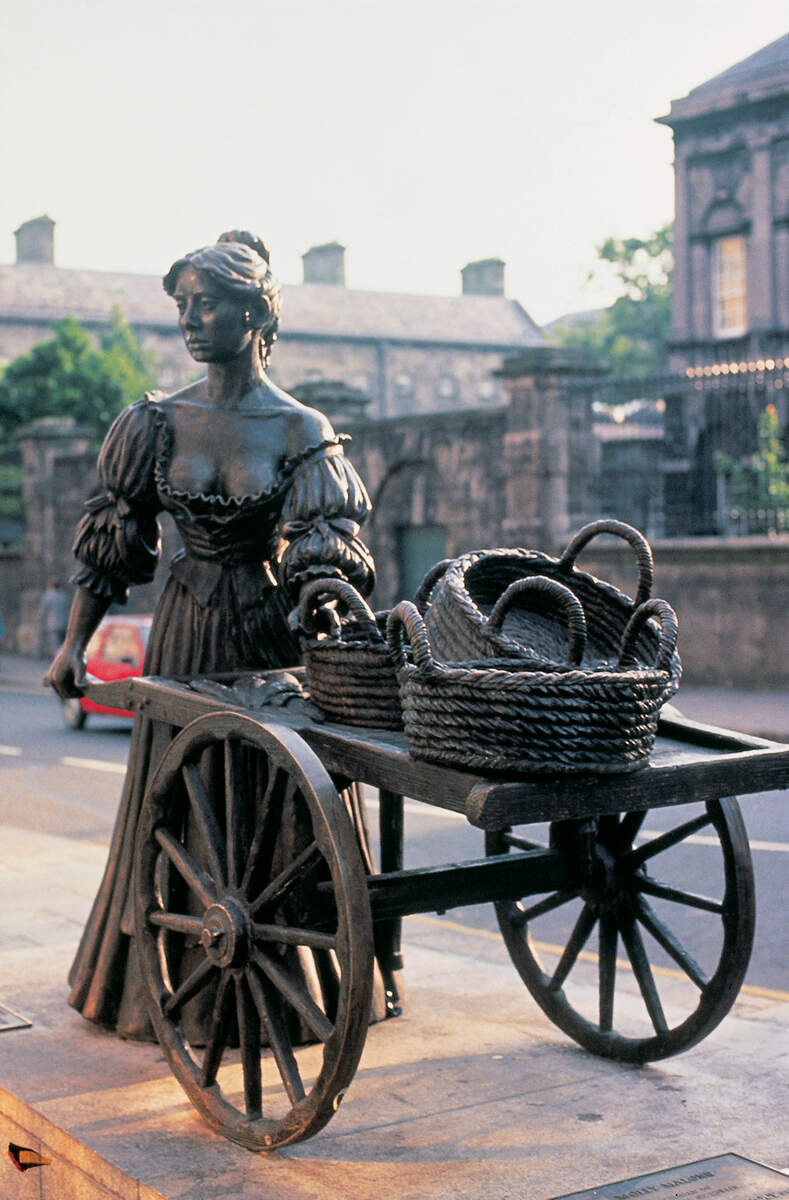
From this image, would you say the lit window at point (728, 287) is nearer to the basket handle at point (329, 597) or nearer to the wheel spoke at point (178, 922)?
the basket handle at point (329, 597)

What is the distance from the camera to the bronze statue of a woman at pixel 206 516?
448 centimetres

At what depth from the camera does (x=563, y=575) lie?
160 inches

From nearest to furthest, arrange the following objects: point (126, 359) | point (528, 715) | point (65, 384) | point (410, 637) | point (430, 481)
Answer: point (528, 715) → point (410, 637) → point (430, 481) → point (65, 384) → point (126, 359)

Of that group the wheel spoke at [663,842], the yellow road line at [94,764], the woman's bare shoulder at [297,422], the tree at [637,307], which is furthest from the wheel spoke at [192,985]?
the tree at [637,307]

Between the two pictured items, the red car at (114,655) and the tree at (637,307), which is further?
the tree at (637,307)

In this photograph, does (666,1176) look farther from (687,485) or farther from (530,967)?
(687,485)

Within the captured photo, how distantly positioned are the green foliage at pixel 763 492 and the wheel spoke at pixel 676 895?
44.3 ft

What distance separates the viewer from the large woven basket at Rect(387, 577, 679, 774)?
312 centimetres

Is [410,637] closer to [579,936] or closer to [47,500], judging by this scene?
[579,936]

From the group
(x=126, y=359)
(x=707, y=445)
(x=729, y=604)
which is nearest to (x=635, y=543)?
(x=729, y=604)

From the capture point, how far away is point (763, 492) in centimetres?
1761

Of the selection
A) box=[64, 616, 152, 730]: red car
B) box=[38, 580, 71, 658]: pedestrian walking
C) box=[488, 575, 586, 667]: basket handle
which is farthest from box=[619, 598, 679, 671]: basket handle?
box=[38, 580, 71, 658]: pedestrian walking

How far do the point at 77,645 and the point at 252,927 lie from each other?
1.44 meters

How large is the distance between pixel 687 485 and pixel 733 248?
12.0 meters
